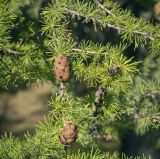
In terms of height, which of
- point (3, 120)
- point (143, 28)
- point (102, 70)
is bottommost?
point (3, 120)

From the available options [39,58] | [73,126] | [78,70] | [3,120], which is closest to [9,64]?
[39,58]

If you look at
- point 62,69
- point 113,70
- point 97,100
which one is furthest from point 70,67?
point 97,100

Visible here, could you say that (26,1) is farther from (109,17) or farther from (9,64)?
(109,17)

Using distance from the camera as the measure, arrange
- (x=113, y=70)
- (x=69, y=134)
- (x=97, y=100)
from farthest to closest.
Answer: (x=97, y=100), (x=113, y=70), (x=69, y=134)

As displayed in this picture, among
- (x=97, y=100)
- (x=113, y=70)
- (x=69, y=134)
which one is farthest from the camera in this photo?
(x=97, y=100)

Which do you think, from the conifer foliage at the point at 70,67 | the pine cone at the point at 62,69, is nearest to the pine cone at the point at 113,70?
the conifer foliage at the point at 70,67

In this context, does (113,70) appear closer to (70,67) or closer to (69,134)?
(70,67)

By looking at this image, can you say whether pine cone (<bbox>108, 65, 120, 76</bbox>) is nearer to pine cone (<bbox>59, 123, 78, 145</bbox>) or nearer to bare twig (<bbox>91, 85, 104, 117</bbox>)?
bare twig (<bbox>91, 85, 104, 117</bbox>)
